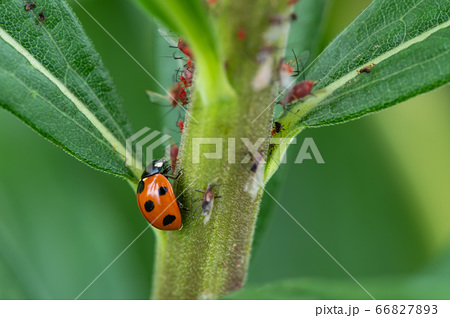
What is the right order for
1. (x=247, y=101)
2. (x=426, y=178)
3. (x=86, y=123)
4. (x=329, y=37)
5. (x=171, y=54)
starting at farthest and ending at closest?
(x=329, y=37) < (x=426, y=178) < (x=171, y=54) < (x=86, y=123) < (x=247, y=101)

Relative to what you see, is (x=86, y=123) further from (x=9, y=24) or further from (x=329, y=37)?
(x=329, y=37)

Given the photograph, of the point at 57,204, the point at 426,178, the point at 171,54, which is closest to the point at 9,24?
the point at 171,54

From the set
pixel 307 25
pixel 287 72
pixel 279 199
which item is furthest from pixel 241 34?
pixel 279 199

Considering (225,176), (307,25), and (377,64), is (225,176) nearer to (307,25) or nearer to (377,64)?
(377,64)

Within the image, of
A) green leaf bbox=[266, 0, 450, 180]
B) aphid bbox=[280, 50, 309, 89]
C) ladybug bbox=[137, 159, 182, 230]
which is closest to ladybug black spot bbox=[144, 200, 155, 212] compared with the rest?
ladybug bbox=[137, 159, 182, 230]

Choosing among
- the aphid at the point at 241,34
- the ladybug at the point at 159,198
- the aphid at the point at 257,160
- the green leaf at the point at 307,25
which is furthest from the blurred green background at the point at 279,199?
the aphid at the point at 241,34
